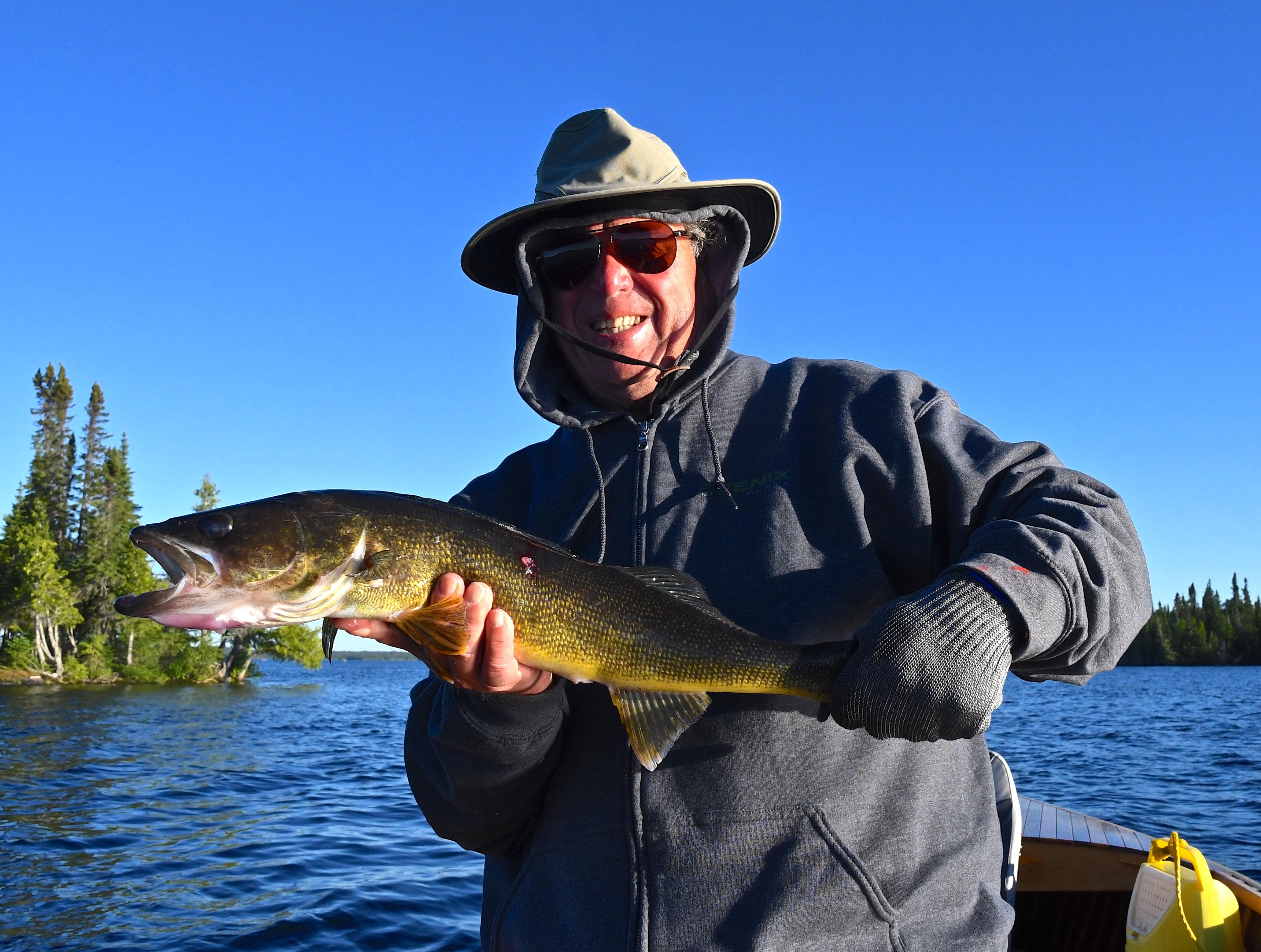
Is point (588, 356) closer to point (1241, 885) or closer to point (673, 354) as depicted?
point (673, 354)

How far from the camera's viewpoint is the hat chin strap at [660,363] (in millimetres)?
3666

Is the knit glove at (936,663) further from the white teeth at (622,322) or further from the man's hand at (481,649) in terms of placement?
the white teeth at (622,322)

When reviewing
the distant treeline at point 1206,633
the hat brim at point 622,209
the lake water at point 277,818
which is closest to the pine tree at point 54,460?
the lake water at point 277,818

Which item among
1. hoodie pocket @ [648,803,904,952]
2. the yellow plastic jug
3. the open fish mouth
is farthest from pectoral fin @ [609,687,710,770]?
the yellow plastic jug

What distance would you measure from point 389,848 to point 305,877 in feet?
5.75

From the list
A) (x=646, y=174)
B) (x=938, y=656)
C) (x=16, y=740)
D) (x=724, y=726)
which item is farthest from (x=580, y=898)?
(x=16, y=740)

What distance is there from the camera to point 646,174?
384 centimetres

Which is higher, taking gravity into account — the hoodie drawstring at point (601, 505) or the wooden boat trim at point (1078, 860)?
the hoodie drawstring at point (601, 505)

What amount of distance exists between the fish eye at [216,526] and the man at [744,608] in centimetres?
61

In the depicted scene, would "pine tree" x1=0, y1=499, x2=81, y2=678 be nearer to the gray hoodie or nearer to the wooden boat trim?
the wooden boat trim

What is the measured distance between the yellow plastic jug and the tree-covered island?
6742cm

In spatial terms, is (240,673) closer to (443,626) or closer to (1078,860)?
(1078,860)

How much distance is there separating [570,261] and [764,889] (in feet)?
8.34

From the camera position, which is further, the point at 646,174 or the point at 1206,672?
the point at 1206,672
